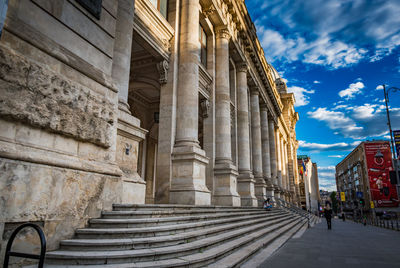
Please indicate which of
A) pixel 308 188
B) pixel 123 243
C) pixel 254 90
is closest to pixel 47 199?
pixel 123 243

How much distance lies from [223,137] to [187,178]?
5805 millimetres

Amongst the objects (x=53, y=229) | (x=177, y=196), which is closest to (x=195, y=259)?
(x=53, y=229)

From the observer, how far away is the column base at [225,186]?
15.3m

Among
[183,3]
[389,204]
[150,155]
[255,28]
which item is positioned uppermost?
[255,28]

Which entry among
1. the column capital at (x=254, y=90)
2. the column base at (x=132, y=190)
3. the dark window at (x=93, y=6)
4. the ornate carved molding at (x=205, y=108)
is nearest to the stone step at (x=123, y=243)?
the column base at (x=132, y=190)

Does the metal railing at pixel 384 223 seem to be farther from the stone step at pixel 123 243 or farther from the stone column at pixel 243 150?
the stone step at pixel 123 243

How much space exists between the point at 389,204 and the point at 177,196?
72.1m

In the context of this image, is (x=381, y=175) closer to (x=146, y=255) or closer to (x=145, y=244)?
(x=145, y=244)

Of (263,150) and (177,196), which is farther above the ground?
(263,150)

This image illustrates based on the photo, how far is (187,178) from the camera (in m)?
11.4

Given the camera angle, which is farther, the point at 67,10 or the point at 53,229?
the point at 67,10

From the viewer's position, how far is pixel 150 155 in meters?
22.4

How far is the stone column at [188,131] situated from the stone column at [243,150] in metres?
7.56

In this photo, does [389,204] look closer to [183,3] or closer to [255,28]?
[255,28]
